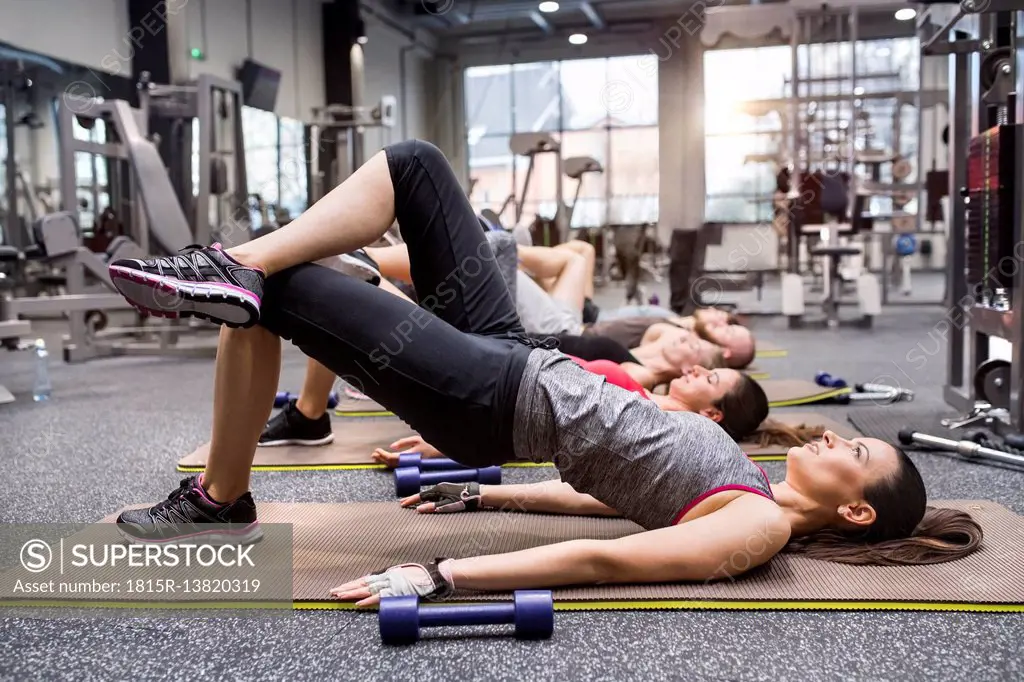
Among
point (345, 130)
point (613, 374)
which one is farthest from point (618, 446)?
point (345, 130)

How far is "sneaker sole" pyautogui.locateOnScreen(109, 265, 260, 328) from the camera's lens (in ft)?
4.22

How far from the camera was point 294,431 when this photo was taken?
2.71 metres

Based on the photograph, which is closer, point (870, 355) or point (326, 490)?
point (326, 490)

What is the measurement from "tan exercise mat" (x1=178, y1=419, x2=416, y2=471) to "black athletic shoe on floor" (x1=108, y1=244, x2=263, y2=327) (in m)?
1.17

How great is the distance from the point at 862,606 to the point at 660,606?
322mm

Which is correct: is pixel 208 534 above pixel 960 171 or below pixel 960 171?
below

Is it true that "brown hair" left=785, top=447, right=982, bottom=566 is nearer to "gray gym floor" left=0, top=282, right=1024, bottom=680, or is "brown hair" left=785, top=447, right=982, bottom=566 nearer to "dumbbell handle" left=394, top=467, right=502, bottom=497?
"gray gym floor" left=0, top=282, right=1024, bottom=680

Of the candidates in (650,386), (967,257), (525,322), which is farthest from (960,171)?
(525,322)

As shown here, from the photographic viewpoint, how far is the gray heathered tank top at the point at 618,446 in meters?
1.41

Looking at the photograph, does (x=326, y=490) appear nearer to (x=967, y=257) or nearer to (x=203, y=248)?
(x=203, y=248)

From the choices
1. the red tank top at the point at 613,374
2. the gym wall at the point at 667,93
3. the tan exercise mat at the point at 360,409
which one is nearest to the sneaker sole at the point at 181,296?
the red tank top at the point at 613,374

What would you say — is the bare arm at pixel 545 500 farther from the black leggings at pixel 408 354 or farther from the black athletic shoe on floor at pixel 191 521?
the black athletic shoe on floor at pixel 191 521

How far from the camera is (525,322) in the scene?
326 centimetres

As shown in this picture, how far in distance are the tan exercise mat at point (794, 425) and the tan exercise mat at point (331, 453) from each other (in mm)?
1059
